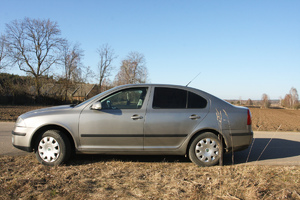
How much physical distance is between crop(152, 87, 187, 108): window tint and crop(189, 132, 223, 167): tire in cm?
74

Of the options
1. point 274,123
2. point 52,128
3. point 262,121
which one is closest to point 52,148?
point 52,128

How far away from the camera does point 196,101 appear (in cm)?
464

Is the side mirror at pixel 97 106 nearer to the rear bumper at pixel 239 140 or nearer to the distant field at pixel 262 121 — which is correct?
the rear bumper at pixel 239 140

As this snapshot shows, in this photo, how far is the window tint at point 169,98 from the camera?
4551 millimetres

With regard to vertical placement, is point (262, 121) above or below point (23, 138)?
below

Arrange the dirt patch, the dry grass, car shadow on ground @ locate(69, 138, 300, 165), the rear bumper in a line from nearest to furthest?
the dry grass
the rear bumper
car shadow on ground @ locate(69, 138, 300, 165)
the dirt patch

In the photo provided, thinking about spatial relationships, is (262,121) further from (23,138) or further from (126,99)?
(23,138)

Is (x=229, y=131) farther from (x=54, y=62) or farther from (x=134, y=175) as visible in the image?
(x=54, y=62)

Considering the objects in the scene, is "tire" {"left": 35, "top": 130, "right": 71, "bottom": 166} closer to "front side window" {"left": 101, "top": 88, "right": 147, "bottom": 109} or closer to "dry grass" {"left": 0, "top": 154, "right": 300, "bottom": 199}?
"dry grass" {"left": 0, "top": 154, "right": 300, "bottom": 199}

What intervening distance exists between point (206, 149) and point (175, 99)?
1142mm

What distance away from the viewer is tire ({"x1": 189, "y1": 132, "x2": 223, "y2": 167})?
14.6 ft

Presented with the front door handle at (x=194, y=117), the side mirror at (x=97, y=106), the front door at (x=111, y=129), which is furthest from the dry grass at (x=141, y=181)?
the side mirror at (x=97, y=106)

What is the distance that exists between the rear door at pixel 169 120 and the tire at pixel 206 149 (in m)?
0.26

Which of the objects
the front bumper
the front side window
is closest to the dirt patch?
the front side window
